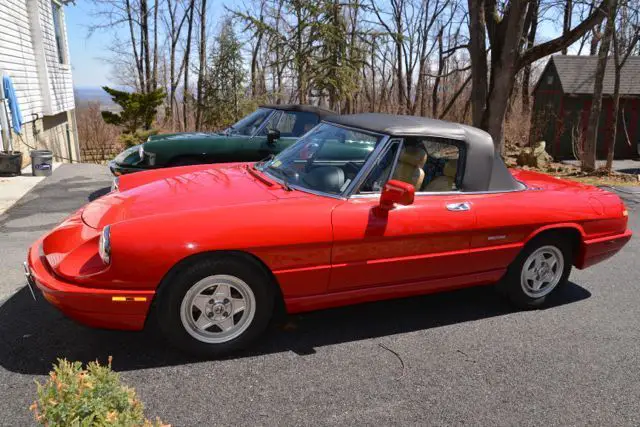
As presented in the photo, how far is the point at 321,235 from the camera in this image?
314cm

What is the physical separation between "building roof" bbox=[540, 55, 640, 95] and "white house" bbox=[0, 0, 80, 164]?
18730mm

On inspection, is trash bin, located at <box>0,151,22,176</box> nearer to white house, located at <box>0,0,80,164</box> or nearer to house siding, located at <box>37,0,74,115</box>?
white house, located at <box>0,0,80,164</box>

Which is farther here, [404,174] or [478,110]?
[478,110]

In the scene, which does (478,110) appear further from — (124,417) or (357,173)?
(124,417)

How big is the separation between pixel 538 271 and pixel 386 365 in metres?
1.74

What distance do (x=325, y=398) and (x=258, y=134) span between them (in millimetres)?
5656

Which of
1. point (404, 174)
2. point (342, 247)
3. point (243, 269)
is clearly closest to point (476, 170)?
point (404, 174)

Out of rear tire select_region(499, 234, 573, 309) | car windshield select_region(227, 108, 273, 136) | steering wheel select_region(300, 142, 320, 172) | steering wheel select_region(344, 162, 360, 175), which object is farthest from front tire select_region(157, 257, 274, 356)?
car windshield select_region(227, 108, 273, 136)

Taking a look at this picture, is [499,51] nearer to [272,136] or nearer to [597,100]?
[597,100]

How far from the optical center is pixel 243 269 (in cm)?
301

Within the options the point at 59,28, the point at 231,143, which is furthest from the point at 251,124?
the point at 59,28

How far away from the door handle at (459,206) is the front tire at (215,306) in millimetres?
1423

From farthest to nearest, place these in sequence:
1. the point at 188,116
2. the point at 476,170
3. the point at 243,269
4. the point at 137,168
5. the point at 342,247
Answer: the point at 188,116 → the point at 137,168 → the point at 476,170 → the point at 342,247 → the point at 243,269

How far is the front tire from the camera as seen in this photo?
2.90 m
